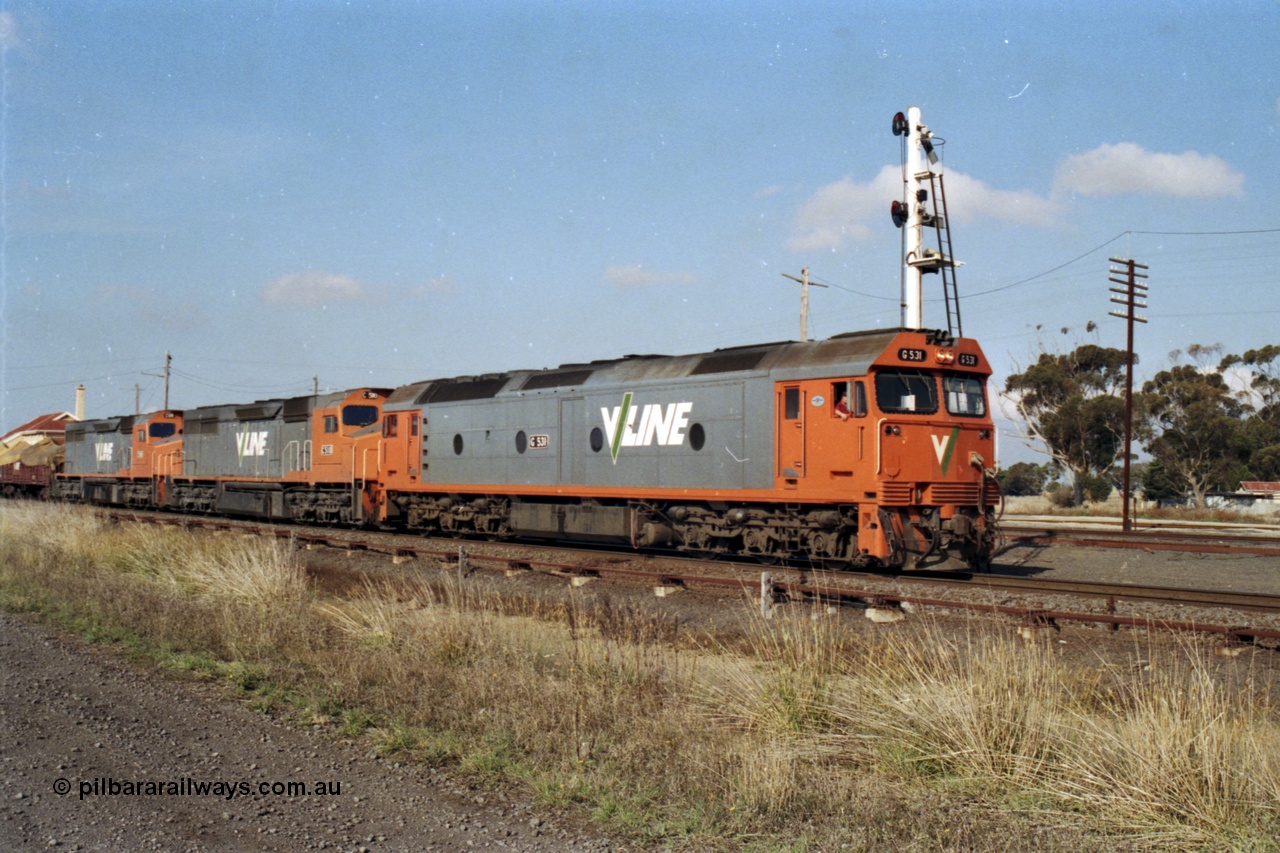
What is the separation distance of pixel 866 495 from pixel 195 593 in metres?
9.72

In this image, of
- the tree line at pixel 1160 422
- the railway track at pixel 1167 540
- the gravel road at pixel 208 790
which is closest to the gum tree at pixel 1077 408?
the tree line at pixel 1160 422

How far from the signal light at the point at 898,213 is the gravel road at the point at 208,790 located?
892 inches

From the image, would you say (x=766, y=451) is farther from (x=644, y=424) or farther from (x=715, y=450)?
(x=644, y=424)

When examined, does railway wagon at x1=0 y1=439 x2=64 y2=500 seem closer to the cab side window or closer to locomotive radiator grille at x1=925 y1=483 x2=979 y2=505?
the cab side window

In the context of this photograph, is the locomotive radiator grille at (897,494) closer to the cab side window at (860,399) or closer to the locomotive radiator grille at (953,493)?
the locomotive radiator grille at (953,493)

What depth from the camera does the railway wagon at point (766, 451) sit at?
1459 centimetres

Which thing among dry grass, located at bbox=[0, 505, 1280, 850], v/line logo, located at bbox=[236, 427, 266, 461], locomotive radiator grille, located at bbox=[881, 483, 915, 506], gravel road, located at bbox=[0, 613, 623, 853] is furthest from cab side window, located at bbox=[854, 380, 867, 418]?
v/line logo, located at bbox=[236, 427, 266, 461]

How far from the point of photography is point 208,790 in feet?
19.7

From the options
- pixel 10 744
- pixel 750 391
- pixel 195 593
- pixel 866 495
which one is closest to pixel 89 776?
pixel 10 744

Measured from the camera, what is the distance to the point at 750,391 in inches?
640

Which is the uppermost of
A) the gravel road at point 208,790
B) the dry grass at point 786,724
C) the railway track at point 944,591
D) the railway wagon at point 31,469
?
the railway wagon at point 31,469

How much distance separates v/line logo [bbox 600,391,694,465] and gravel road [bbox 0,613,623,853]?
1028 centimetres

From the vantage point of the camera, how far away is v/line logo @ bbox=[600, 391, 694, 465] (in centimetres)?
1742

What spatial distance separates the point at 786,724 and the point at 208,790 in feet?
12.6
